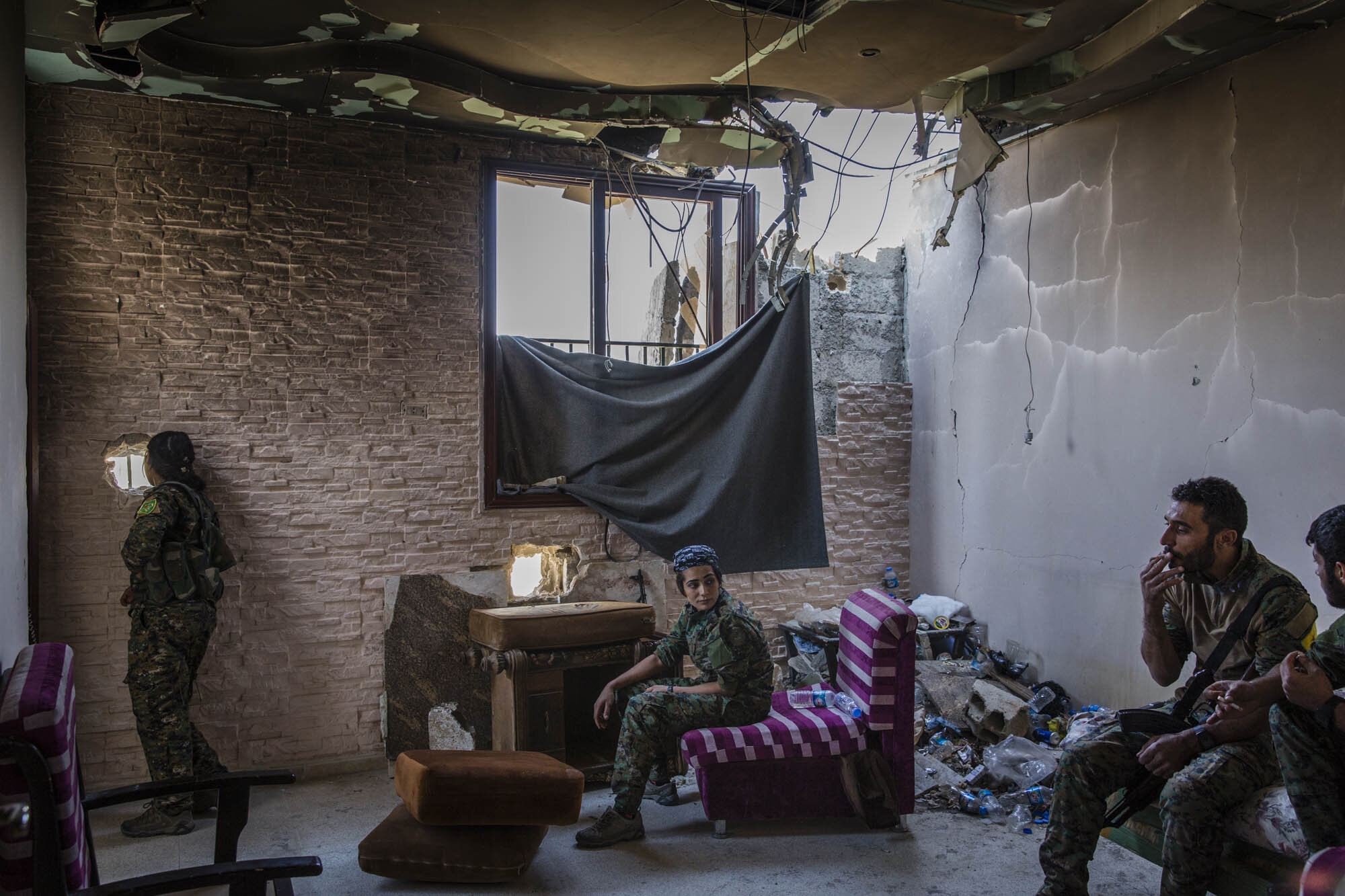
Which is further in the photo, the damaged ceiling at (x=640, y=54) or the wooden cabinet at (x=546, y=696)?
the wooden cabinet at (x=546, y=696)

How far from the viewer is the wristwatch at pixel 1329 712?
294cm

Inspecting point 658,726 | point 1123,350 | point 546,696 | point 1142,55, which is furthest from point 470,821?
point 1142,55

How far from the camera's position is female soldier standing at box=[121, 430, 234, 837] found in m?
4.60

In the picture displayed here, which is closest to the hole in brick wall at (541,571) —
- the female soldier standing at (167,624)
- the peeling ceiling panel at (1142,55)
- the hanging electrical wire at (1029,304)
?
the female soldier standing at (167,624)

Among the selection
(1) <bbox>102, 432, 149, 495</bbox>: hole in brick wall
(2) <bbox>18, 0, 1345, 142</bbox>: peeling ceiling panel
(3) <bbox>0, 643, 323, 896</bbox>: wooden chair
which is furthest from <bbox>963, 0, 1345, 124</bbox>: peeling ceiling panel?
(1) <bbox>102, 432, 149, 495</bbox>: hole in brick wall

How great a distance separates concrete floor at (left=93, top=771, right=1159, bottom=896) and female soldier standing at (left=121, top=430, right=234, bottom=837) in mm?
263

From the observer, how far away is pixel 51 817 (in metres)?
2.17

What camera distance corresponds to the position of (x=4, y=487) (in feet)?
11.4

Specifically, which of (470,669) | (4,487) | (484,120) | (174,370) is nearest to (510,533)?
(470,669)

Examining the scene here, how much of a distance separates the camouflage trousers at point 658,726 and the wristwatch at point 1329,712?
2.41m

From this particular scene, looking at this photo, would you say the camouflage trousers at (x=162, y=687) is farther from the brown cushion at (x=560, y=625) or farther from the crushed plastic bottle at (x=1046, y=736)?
the crushed plastic bottle at (x=1046, y=736)

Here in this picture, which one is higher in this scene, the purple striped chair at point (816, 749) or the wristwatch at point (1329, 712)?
the wristwatch at point (1329, 712)

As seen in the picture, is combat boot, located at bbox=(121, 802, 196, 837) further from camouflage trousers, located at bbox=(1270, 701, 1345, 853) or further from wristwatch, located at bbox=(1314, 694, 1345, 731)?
wristwatch, located at bbox=(1314, 694, 1345, 731)

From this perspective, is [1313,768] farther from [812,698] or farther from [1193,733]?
[812,698]
